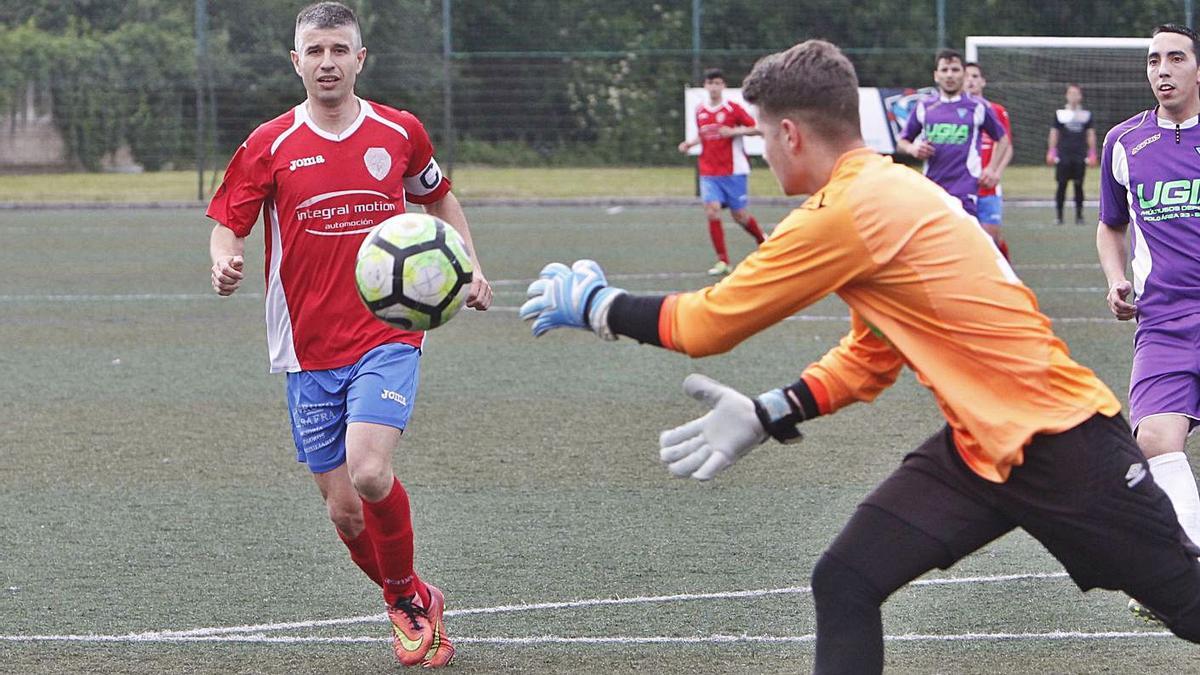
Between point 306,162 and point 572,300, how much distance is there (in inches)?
75.7

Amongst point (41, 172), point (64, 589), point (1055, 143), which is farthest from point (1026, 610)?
point (41, 172)

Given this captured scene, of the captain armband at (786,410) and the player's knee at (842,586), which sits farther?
the captain armband at (786,410)

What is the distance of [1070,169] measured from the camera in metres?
23.6

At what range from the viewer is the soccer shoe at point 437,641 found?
531cm

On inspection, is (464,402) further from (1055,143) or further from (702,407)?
(1055,143)

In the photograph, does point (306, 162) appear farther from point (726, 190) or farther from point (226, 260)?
point (726, 190)

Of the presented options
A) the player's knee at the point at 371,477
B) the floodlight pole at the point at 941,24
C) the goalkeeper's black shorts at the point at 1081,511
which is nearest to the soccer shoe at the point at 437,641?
the player's knee at the point at 371,477

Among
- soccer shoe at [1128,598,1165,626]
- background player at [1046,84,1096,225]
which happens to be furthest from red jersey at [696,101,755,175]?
soccer shoe at [1128,598,1165,626]

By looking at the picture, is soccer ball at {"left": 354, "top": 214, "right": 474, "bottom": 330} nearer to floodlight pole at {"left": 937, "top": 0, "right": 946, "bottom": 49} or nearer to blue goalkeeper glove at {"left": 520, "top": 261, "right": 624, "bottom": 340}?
blue goalkeeper glove at {"left": 520, "top": 261, "right": 624, "bottom": 340}

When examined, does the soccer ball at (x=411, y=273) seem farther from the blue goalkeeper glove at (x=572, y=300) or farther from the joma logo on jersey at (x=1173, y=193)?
the joma logo on jersey at (x=1173, y=193)

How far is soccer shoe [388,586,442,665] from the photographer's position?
530 centimetres

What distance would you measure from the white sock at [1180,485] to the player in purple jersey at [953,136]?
9.56 metres

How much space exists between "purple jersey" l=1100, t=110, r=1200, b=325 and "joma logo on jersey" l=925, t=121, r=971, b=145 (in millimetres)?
9020

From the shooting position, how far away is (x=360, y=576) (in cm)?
641
